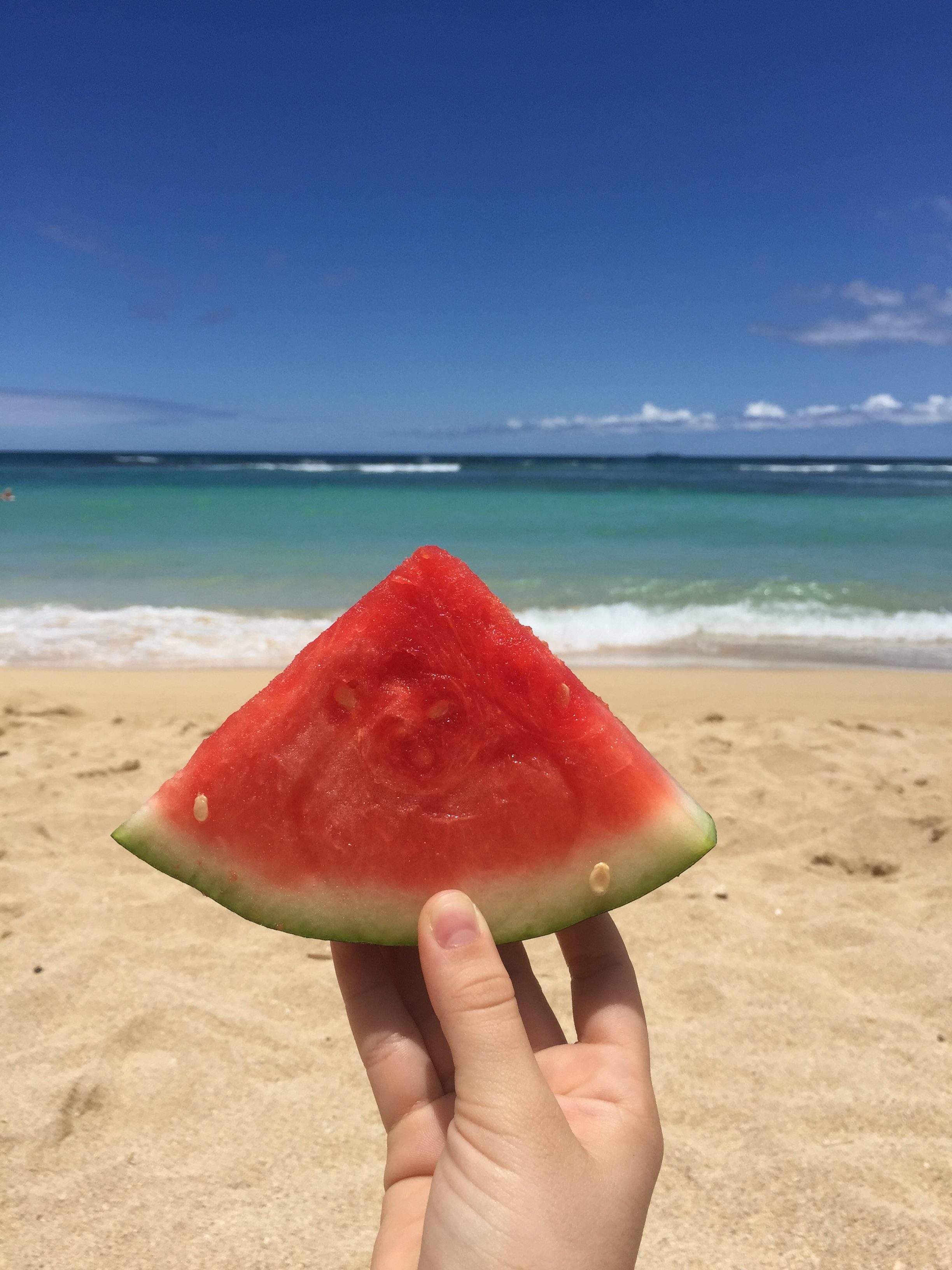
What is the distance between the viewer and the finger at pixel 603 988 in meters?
1.43

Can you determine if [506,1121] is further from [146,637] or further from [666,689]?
[146,637]

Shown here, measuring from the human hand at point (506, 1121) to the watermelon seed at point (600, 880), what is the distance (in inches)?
6.8

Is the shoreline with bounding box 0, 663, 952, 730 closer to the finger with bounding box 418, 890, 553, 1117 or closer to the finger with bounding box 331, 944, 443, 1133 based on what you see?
the finger with bounding box 331, 944, 443, 1133

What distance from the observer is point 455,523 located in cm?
1628

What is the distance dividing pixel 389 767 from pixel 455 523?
1513 centimetres

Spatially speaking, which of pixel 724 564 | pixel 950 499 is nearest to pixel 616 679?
pixel 724 564

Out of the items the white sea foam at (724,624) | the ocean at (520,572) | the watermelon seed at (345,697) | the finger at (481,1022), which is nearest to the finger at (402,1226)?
the finger at (481,1022)

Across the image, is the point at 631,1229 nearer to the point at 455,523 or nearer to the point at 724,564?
the point at 724,564

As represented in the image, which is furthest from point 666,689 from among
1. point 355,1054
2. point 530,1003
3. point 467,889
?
point 467,889

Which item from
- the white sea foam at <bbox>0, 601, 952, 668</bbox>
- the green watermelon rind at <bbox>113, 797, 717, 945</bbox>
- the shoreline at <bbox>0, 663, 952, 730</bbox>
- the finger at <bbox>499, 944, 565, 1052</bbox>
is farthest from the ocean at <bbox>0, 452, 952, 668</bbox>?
the green watermelon rind at <bbox>113, 797, 717, 945</bbox>

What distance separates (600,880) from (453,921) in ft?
0.79

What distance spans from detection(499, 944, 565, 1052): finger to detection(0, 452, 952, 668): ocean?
4.55 m

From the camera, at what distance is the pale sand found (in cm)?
180

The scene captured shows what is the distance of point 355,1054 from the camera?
7.54 feet
